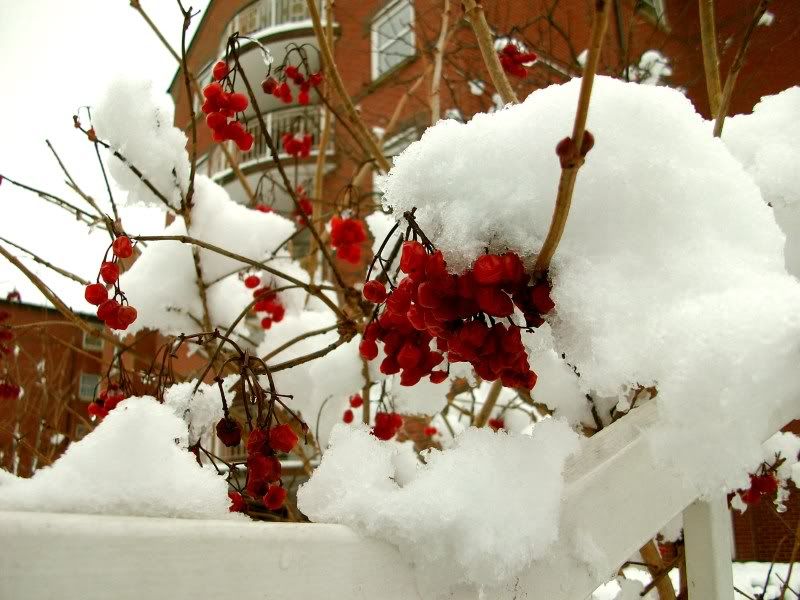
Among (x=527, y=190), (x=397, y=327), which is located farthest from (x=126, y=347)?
(x=527, y=190)

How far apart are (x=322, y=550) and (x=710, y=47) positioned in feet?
3.75

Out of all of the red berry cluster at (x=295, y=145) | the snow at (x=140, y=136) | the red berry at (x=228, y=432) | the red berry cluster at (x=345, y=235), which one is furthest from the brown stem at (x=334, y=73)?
the red berry cluster at (x=295, y=145)

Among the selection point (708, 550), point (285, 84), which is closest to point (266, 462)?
point (708, 550)

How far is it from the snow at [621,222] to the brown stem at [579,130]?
0.08 metres

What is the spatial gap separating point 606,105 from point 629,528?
521 mm

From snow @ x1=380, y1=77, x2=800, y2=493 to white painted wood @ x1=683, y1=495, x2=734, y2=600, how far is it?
218 mm

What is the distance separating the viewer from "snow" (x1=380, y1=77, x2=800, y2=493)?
2.09 ft

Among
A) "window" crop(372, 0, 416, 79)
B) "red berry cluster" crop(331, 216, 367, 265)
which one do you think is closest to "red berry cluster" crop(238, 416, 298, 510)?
"red berry cluster" crop(331, 216, 367, 265)

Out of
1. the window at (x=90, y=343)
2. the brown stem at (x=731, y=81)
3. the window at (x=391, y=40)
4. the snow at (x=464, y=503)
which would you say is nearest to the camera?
the snow at (x=464, y=503)

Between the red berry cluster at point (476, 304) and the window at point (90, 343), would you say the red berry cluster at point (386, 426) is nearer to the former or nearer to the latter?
the red berry cluster at point (476, 304)

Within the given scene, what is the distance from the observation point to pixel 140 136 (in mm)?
1854

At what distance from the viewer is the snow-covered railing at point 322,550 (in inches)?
16.6

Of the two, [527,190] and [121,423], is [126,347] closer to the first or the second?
[121,423]

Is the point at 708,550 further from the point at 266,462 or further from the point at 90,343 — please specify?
the point at 90,343
